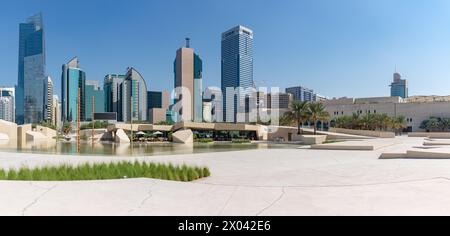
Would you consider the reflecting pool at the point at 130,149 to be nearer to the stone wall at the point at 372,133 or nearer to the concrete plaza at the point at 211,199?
the concrete plaza at the point at 211,199

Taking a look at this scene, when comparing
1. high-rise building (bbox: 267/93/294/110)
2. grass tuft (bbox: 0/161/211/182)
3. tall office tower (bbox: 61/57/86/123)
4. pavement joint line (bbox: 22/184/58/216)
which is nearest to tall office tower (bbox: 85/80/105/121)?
tall office tower (bbox: 61/57/86/123)

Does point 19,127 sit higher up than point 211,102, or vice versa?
point 211,102

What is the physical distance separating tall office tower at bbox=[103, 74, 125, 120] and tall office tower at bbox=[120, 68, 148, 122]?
3.52 metres

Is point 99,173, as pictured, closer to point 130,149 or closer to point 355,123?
point 130,149

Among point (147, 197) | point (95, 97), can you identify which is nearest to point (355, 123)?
point (147, 197)

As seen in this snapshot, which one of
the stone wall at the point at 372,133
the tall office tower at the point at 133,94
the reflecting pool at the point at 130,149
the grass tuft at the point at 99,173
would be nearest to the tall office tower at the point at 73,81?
the tall office tower at the point at 133,94

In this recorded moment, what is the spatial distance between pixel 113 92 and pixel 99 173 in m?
166

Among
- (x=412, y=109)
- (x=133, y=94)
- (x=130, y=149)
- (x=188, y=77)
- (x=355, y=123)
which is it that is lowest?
(x=130, y=149)

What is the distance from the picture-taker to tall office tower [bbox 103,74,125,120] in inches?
6275

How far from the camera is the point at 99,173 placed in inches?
410
